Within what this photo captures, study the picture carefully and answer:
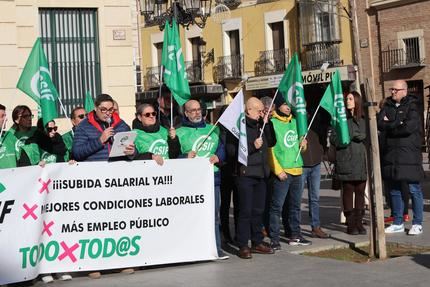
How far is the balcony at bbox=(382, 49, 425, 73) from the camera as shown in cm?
3151

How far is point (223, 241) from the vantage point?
9898mm

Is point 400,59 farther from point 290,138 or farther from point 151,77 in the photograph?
point 290,138

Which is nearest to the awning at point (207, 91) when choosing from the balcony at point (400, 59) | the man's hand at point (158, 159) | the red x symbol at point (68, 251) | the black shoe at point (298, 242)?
the balcony at point (400, 59)

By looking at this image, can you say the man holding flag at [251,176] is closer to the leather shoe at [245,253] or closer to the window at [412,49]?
the leather shoe at [245,253]

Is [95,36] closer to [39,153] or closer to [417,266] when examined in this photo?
[39,153]

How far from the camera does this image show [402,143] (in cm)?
986

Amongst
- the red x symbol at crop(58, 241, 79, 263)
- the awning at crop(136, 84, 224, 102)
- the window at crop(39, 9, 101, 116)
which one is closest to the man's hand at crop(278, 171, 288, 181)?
the red x symbol at crop(58, 241, 79, 263)

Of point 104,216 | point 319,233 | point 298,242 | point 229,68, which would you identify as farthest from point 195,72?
point 104,216

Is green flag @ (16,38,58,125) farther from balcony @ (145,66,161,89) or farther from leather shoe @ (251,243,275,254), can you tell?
balcony @ (145,66,161,89)

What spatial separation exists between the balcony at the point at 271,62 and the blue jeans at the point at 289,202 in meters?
27.3

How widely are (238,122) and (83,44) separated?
26.3 ft

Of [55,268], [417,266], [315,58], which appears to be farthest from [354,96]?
[315,58]

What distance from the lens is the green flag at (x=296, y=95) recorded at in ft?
30.7

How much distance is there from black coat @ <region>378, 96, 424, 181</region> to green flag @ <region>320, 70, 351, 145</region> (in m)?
0.49
